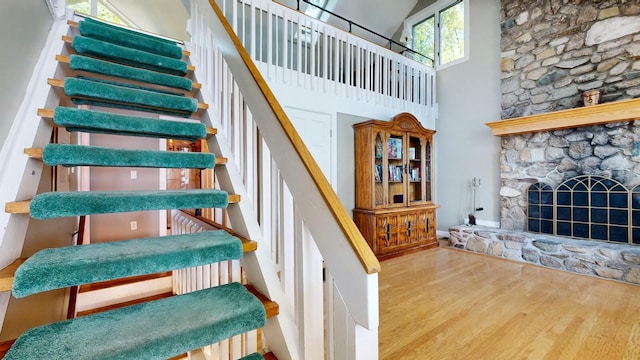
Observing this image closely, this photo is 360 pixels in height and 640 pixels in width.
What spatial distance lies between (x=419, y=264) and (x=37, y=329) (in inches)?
135

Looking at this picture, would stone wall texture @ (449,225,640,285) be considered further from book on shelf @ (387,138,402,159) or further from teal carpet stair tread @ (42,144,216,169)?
teal carpet stair tread @ (42,144,216,169)

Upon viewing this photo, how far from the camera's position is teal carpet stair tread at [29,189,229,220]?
3.43 feet

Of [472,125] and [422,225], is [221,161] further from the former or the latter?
[472,125]

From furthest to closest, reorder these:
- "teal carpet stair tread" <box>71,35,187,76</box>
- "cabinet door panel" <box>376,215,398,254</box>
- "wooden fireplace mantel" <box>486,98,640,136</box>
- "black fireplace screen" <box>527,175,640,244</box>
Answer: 1. "cabinet door panel" <box>376,215,398,254</box>
2. "black fireplace screen" <box>527,175,640,244</box>
3. "wooden fireplace mantel" <box>486,98,640,136</box>
4. "teal carpet stair tread" <box>71,35,187,76</box>

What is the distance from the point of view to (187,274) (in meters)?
2.37

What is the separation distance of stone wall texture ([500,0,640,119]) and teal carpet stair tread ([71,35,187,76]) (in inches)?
174

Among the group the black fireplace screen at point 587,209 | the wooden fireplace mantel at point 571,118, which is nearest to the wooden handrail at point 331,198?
the wooden fireplace mantel at point 571,118

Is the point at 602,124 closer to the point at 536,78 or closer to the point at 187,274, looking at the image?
the point at 536,78

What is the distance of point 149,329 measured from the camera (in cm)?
91

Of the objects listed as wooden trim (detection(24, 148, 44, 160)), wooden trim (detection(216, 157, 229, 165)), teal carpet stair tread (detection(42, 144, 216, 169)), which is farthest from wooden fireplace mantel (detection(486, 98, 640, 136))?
wooden trim (detection(24, 148, 44, 160))

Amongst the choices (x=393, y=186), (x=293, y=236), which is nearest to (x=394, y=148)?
(x=393, y=186)

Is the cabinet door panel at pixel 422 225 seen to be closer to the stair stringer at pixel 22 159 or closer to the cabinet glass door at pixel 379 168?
the cabinet glass door at pixel 379 168

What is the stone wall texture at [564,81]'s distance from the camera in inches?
125

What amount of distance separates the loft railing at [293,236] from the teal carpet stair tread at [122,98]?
1.08ft
